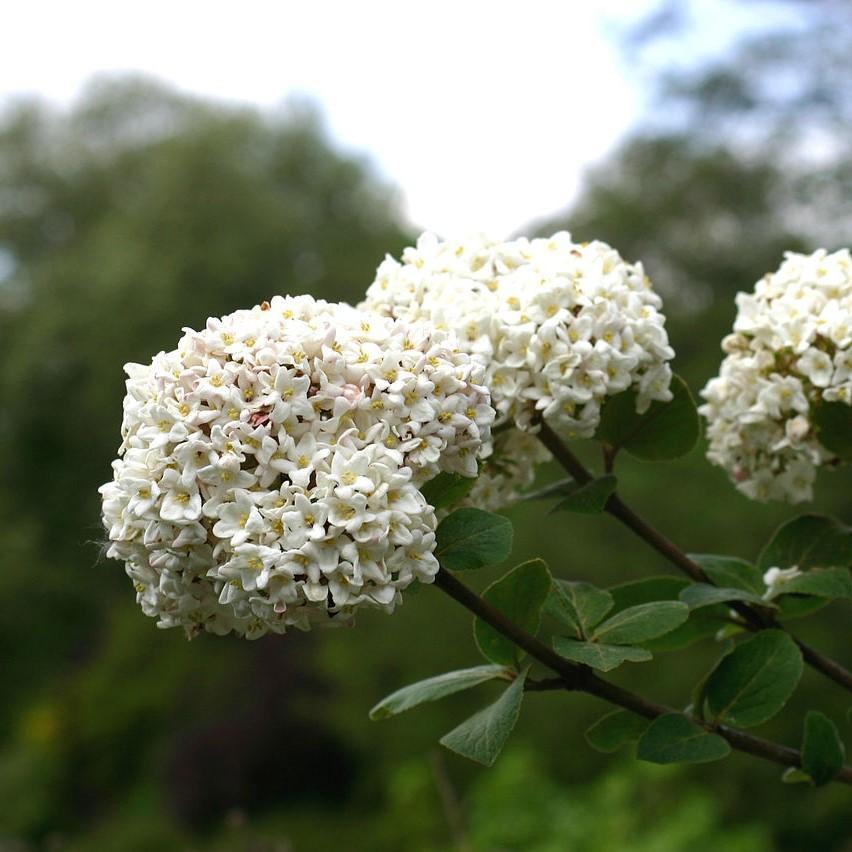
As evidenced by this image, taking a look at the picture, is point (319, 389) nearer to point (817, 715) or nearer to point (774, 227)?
point (817, 715)

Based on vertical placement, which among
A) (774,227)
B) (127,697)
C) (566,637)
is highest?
(566,637)

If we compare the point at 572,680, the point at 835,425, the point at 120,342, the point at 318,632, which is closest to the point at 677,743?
the point at 572,680

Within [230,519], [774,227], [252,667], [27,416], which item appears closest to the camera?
[230,519]

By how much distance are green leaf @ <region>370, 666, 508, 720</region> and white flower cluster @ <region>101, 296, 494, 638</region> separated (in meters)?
0.21

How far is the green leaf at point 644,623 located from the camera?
1148mm

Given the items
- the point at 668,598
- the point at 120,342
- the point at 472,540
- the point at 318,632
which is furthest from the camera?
the point at 120,342

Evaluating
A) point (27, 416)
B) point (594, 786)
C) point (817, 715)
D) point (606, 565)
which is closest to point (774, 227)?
point (606, 565)

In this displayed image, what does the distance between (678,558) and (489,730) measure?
407mm

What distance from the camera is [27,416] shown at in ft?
54.3

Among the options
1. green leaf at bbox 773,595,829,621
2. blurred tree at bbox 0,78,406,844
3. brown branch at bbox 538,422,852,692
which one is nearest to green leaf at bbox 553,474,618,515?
brown branch at bbox 538,422,852,692

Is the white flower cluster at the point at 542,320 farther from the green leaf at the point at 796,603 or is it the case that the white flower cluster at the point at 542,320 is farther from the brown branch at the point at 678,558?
the green leaf at the point at 796,603

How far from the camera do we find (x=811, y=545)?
146cm

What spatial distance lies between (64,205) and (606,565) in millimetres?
14657

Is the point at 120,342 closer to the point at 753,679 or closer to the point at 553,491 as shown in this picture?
the point at 553,491
